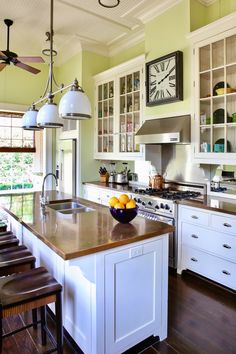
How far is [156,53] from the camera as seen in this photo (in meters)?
3.57

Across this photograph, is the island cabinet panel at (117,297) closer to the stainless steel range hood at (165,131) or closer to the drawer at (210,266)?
the drawer at (210,266)

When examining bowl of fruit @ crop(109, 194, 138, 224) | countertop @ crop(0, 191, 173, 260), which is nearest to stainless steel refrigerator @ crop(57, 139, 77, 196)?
countertop @ crop(0, 191, 173, 260)

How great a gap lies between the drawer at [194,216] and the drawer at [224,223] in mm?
81

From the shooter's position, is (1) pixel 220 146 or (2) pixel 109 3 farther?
(2) pixel 109 3

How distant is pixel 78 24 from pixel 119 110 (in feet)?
4.49

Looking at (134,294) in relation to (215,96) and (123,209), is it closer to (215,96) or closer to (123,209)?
(123,209)

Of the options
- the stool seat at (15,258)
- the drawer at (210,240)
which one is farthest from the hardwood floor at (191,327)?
the stool seat at (15,258)

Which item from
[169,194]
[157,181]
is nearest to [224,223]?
[169,194]

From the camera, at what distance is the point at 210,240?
8.76ft

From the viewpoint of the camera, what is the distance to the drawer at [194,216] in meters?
2.71

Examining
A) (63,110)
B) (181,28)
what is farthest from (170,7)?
(63,110)

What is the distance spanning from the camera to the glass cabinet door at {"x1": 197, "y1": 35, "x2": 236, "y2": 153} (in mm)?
2836

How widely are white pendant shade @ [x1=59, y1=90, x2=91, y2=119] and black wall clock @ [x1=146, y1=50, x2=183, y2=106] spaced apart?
1602 millimetres

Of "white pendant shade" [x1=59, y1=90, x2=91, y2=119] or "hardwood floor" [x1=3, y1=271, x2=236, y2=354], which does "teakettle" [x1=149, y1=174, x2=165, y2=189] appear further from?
"white pendant shade" [x1=59, y1=90, x2=91, y2=119]
